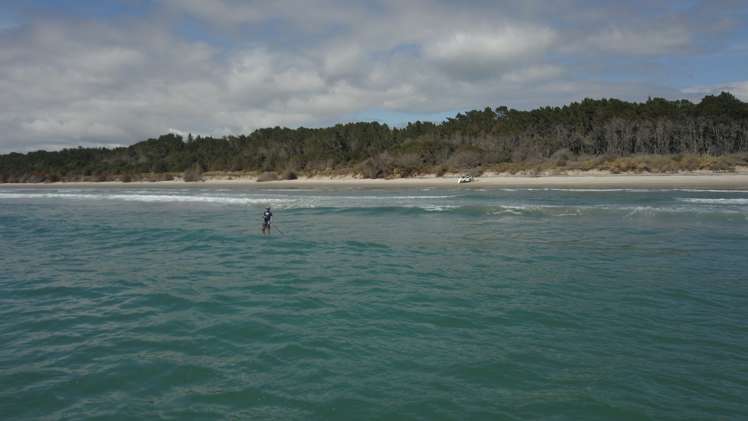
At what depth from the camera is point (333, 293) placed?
10672 millimetres

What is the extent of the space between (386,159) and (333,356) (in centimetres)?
7145

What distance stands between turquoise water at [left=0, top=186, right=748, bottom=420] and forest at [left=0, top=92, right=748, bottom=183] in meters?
48.2

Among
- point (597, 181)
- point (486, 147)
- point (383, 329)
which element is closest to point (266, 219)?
point (383, 329)

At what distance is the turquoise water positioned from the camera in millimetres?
5633

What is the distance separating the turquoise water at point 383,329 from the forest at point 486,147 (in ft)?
158

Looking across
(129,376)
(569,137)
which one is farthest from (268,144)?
(129,376)

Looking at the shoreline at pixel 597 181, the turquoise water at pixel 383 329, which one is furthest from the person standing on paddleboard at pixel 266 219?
the shoreline at pixel 597 181

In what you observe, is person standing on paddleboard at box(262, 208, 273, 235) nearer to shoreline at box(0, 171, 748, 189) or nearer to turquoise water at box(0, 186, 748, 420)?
turquoise water at box(0, 186, 748, 420)

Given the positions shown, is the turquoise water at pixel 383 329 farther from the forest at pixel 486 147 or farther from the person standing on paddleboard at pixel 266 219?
the forest at pixel 486 147

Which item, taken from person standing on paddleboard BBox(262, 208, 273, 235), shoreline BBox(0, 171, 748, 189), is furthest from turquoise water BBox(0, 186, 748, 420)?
shoreline BBox(0, 171, 748, 189)

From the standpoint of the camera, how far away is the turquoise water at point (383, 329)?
5633 millimetres

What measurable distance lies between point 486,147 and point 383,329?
76.0 metres

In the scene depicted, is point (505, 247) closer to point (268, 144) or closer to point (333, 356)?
point (333, 356)

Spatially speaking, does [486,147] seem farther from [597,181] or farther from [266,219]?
[266,219]
